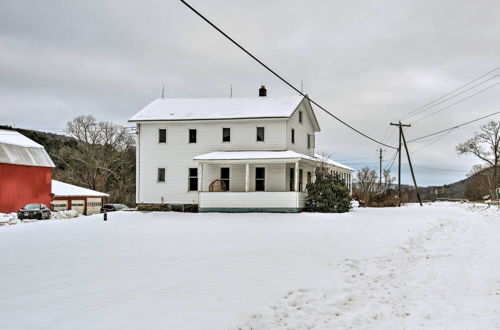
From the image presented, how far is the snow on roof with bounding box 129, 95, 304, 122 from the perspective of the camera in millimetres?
29891

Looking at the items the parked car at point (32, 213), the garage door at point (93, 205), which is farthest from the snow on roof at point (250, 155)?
the garage door at point (93, 205)

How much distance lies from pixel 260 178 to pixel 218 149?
380 cm

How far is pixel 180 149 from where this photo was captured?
101ft

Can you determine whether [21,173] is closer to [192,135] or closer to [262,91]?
[192,135]

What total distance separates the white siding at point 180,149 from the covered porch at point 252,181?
206 millimetres

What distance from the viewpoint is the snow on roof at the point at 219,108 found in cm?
2989

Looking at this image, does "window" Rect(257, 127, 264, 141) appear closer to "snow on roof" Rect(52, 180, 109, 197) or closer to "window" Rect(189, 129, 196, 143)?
"window" Rect(189, 129, 196, 143)

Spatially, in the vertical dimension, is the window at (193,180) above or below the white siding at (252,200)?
above

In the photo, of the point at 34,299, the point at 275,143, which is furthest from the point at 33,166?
the point at 34,299

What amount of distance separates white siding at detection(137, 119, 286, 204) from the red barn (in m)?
10.4

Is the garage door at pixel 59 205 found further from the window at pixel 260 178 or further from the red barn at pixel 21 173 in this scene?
the window at pixel 260 178

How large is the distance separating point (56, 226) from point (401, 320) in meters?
17.9

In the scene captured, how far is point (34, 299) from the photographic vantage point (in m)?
8.08

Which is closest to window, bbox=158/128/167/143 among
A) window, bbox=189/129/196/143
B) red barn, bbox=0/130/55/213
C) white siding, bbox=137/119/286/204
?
white siding, bbox=137/119/286/204
